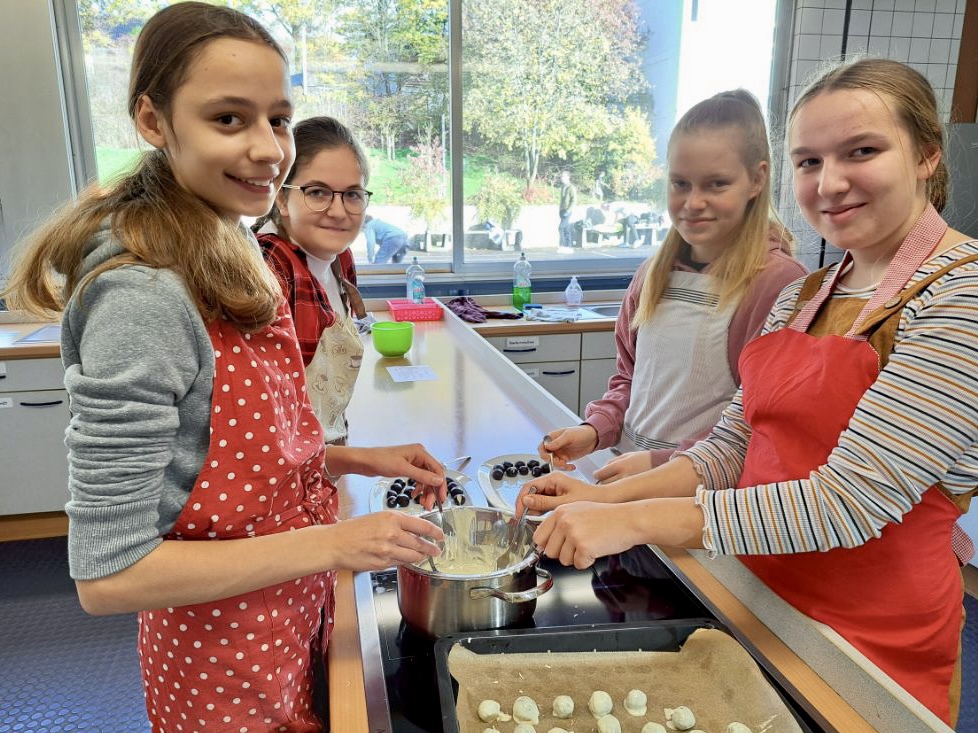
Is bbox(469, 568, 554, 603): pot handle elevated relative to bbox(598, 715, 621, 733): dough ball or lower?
elevated

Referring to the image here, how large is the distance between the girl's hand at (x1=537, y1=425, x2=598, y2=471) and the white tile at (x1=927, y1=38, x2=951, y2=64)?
3.39 meters

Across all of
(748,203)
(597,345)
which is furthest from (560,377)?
(748,203)

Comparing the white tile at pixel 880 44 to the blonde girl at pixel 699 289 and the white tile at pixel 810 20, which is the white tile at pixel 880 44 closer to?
the white tile at pixel 810 20

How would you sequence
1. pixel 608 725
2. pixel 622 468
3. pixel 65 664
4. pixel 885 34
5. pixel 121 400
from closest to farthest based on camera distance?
pixel 121 400
pixel 608 725
pixel 622 468
pixel 65 664
pixel 885 34

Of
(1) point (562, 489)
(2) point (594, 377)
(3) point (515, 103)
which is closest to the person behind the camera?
(1) point (562, 489)

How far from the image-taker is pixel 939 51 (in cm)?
359

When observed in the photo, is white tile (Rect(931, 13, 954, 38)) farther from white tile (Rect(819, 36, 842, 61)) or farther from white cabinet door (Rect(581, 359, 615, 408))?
white cabinet door (Rect(581, 359, 615, 408))

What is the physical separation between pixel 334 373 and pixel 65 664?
1323 millimetres

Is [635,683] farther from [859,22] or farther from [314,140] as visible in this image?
[859,22]

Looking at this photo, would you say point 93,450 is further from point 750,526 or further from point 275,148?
point 750,526

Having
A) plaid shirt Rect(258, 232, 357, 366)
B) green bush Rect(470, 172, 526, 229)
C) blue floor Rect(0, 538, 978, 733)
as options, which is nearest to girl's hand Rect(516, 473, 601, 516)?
plaid shirt Rect(258, 232, 357, 366)

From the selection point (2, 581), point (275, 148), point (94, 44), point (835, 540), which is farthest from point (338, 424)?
point (94, 44)

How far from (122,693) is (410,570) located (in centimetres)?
154

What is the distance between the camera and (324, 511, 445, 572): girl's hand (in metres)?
0.74
